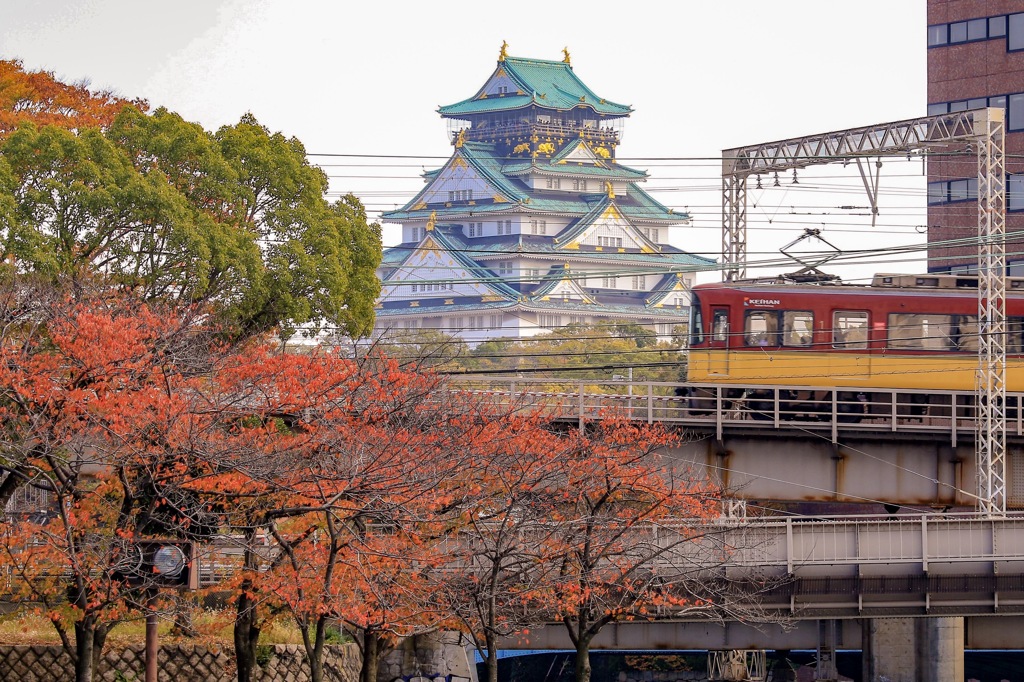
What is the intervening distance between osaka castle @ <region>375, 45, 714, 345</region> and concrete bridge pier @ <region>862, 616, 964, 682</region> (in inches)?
2242

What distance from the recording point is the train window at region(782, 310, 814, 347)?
113 ft

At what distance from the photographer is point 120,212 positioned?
90.6 ft

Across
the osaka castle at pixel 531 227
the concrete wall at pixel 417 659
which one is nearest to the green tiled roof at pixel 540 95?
the osaka castle at pixel 531 227

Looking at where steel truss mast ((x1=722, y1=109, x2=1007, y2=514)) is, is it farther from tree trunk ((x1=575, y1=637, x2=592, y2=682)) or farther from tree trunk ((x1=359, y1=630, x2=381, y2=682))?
tree trunk ((x1=359, y1=630, x2=381, y2=682))

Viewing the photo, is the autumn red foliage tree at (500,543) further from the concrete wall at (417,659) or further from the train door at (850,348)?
the train door at (850,348)

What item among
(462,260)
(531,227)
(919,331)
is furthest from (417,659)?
(531,227)

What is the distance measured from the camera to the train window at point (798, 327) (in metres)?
34.4

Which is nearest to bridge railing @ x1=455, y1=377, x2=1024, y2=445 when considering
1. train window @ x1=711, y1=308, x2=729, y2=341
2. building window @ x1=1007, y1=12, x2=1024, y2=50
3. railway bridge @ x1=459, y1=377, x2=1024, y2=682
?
railway bridge @ x1=459, y1=377, x2=1024, y2=682

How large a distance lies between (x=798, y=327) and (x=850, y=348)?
4.42 ft

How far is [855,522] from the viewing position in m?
23.6

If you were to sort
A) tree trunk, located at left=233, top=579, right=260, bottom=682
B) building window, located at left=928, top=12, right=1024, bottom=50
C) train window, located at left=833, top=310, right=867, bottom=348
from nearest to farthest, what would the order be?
1. tree trunk, located at left=233, top=579, right=260, bottom=682
2. train window, located at left=833, top=310, right=867, bottom=348
3. building window, located at left=928, top=12, right=1024, bottom=50

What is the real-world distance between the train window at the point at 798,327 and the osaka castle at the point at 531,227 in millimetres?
56759

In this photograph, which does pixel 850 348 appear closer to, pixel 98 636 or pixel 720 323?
pixel 720 323

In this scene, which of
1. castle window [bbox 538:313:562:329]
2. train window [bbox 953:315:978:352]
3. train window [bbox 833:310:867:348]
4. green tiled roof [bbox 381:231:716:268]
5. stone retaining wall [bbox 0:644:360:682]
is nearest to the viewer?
stone retaining wall [bbox 0:644:360:682]
